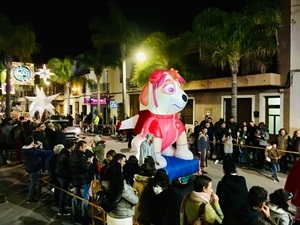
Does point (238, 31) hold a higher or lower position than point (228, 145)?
higher

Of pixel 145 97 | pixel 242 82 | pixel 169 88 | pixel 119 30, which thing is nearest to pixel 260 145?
pixel 169 88

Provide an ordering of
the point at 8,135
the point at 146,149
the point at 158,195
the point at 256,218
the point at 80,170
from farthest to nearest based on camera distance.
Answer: the point at 8,135 < the point at 146,149 < the point at 80,170 < the point at 158,195 < the point at 256,218

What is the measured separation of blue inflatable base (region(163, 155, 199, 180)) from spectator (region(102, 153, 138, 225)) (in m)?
4.28

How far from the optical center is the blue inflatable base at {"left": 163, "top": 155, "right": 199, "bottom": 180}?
9192 millimetres

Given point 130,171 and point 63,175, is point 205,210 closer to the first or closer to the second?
point 130,171

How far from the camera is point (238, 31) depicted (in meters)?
15.1

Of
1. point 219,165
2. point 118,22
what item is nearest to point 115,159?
point 219,165

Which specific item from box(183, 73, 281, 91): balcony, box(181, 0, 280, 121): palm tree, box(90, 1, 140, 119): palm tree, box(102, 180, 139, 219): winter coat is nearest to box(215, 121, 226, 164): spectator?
box(181, 0, 280, 121): palm tree

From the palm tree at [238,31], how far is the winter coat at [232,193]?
454 inches

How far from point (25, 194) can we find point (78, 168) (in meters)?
3.32

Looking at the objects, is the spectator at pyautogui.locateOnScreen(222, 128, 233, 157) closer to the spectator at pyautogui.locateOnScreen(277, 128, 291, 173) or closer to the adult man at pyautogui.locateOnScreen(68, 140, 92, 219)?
the spectator at pyautogui.locateOnScreen(277, 128, 291, 173)

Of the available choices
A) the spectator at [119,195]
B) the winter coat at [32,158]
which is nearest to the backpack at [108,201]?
the spectator at [119,195]

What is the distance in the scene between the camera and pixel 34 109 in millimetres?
19844

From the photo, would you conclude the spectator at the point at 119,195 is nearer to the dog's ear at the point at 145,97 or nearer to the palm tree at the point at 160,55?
the dog's ear at the point at 145,97
